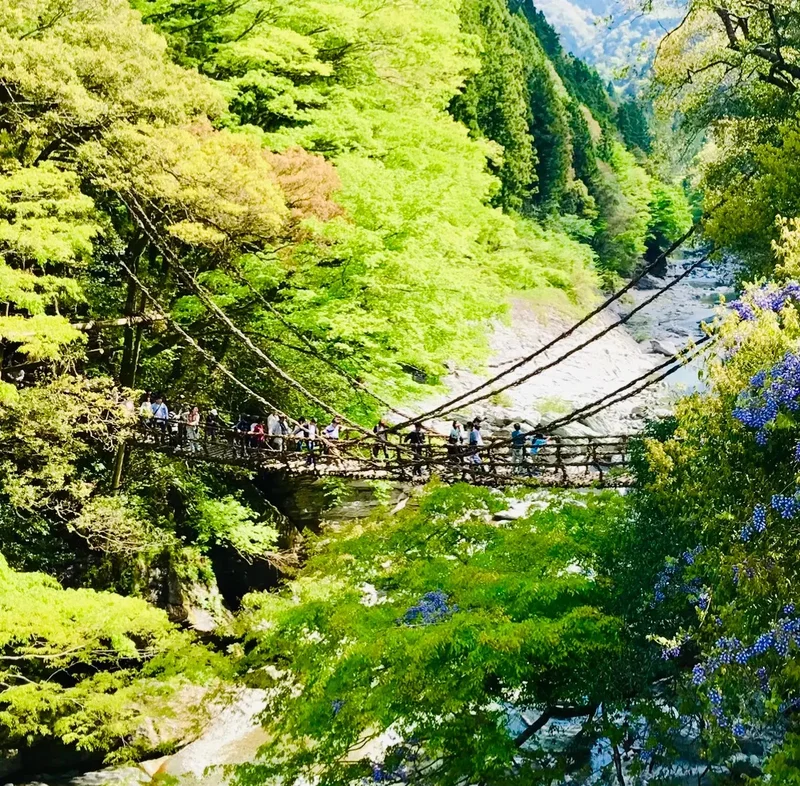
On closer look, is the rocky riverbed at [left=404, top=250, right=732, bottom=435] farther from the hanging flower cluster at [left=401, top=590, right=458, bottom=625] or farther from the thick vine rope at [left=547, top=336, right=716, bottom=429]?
the hanging flower cluster at [left=401, top=590, right=458, bottom=625]

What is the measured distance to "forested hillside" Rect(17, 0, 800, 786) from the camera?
14.9ft

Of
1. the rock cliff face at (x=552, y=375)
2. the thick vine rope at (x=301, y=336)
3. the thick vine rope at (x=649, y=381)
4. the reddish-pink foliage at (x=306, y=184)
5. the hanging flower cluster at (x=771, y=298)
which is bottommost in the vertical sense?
the hanging flower cluster at (x=771, y=298)

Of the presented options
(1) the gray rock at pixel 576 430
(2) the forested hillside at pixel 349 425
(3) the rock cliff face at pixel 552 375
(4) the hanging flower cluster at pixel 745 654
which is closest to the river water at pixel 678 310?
(3) the rock cliff face at pixel 552 375

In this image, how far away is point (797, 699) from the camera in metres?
3.85

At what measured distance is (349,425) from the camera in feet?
34.2

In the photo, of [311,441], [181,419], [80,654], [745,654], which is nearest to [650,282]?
[311,441]

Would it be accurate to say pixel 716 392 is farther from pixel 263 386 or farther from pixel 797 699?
pixel 263 386

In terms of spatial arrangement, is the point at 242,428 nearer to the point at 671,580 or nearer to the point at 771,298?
the point at 671,580

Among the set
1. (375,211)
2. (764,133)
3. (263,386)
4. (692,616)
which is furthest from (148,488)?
(764,133)

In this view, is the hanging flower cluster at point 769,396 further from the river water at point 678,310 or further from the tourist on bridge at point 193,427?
the river water at point 678,310

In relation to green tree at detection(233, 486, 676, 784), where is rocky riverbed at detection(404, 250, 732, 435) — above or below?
above

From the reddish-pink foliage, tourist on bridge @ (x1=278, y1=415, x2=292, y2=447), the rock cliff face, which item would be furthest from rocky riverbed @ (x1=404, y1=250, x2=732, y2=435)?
A: the reddish-pink foliage

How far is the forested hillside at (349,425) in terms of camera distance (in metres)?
4.53

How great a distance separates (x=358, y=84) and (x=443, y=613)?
470 inches
